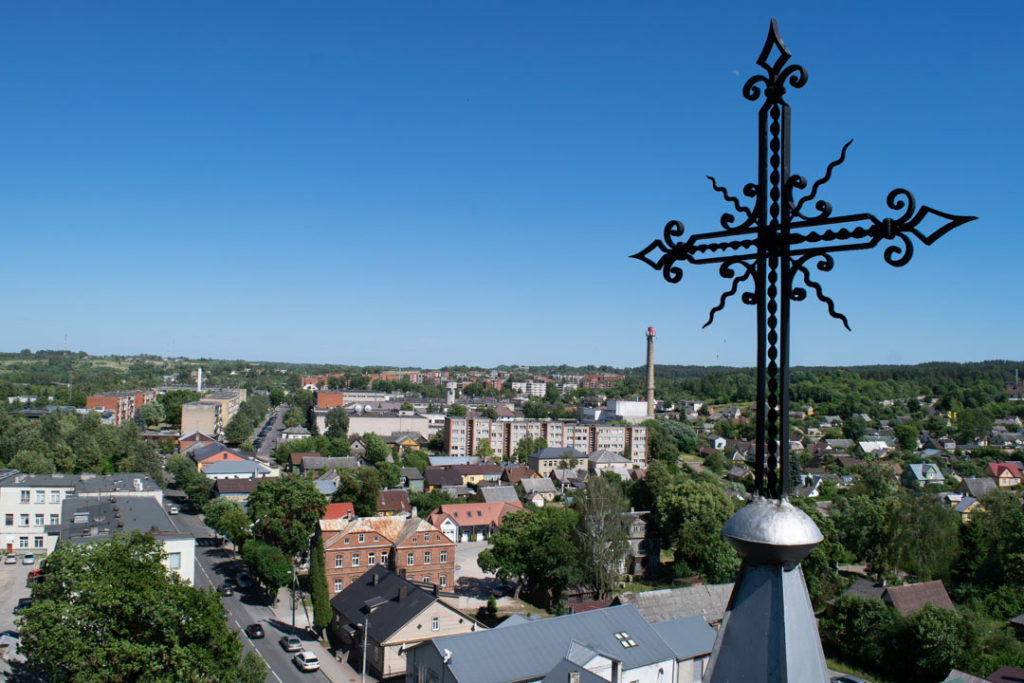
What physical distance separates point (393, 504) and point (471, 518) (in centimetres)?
442

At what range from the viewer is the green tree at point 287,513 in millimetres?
29781

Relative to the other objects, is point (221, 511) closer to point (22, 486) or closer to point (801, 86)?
point (22, 486)

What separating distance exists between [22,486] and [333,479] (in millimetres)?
17518

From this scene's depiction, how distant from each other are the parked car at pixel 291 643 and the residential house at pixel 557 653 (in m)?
5.22

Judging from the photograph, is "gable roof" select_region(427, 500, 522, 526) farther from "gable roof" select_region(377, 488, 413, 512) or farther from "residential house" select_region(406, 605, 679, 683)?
"residential house" select_region(406, 605, 679, 683)

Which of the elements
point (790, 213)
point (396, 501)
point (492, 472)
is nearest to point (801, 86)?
point (790, 213)

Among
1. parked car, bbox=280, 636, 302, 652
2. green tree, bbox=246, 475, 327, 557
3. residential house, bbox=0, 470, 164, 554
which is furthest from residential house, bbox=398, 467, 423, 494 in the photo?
parked car, bbox=280, 636, 302, 652

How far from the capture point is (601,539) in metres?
27.5

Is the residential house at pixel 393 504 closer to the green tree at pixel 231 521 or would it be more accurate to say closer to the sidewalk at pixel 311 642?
the green tree at pixel 231 521

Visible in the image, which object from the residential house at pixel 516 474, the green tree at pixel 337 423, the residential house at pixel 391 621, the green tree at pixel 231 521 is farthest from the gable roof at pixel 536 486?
the green tree at pixel 337 423

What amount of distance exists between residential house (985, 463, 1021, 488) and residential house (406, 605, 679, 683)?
42233 millimetres

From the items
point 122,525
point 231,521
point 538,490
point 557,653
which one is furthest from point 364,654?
point 538,490

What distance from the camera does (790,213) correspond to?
244 cm

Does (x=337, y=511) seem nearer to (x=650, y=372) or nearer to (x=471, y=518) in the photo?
(x=471, y=518)
